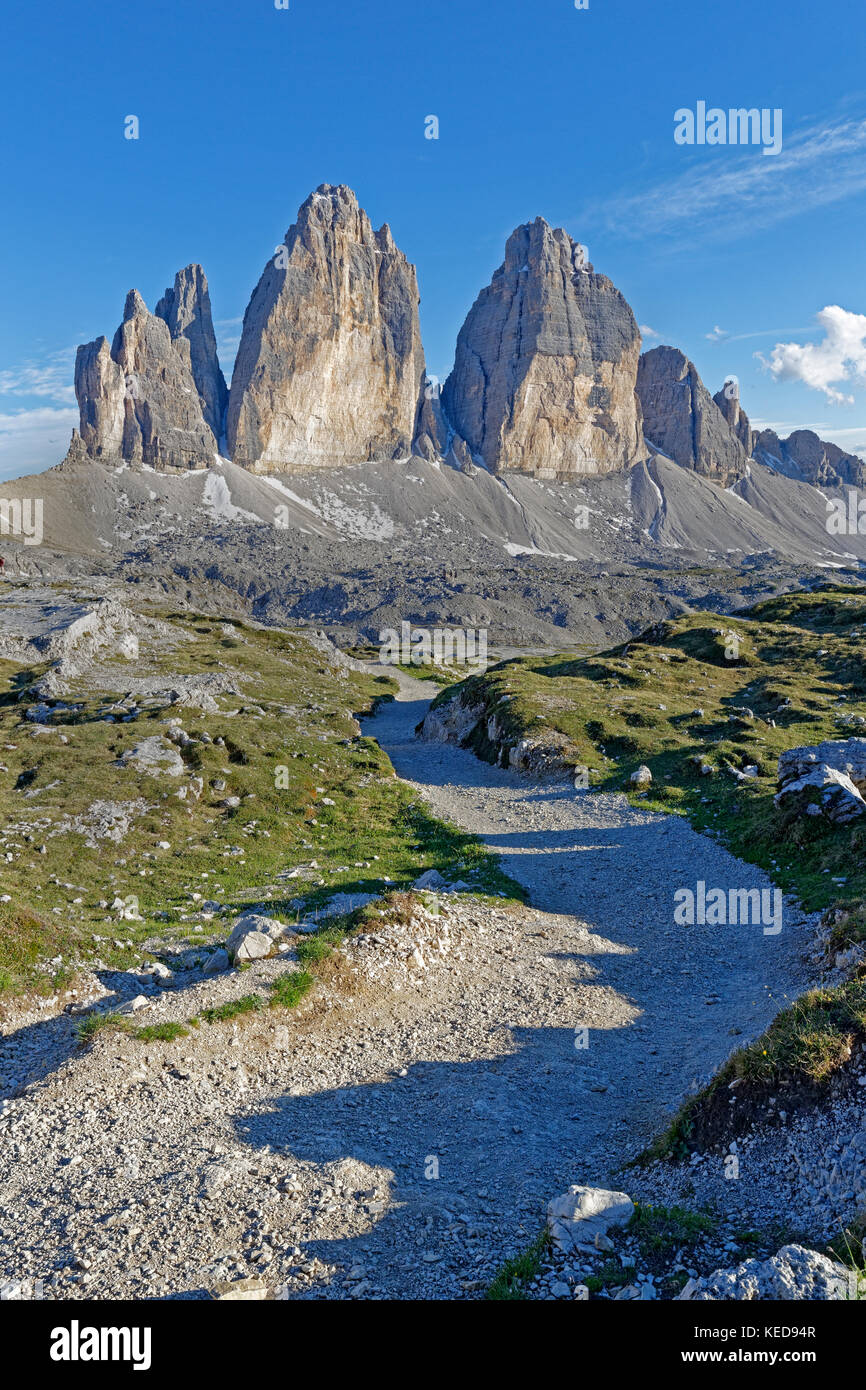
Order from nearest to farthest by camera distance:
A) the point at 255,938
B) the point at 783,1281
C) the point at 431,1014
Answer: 1. the point at 783,1281
2. the point at 431,1014
3. the point at 255,938

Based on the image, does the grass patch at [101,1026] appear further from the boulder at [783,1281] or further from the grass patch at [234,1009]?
the boulder at [783,1281]

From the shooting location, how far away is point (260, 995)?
52.1ft

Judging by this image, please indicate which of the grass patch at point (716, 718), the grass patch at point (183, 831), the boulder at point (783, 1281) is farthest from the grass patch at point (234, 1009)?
the grass patch at point (716, 718)

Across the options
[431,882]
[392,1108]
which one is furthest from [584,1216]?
[431,882]

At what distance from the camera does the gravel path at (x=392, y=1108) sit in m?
9.43

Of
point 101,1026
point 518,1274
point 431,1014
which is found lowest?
point 431,1014

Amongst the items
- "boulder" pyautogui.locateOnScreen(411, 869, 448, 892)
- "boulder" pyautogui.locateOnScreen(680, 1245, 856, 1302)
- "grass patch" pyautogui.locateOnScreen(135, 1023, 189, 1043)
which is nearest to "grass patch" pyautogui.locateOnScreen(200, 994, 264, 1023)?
"grass patch" pyautogui.locateOnScreen(135, 1023, 189, 1043)

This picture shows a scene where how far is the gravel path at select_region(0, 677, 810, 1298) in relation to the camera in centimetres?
943

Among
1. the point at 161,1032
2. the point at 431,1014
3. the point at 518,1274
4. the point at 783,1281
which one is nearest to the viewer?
→ the point at 783,1281

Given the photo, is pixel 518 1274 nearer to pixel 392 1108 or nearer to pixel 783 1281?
pixel 783 1281

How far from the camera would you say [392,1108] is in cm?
1317

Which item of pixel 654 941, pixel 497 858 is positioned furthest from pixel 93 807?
pixel 654 941

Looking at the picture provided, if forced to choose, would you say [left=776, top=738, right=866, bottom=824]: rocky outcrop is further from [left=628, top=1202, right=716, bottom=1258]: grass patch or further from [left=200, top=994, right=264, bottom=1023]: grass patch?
[left=200, top=994, right=264, bottom=1023]: grass patch
